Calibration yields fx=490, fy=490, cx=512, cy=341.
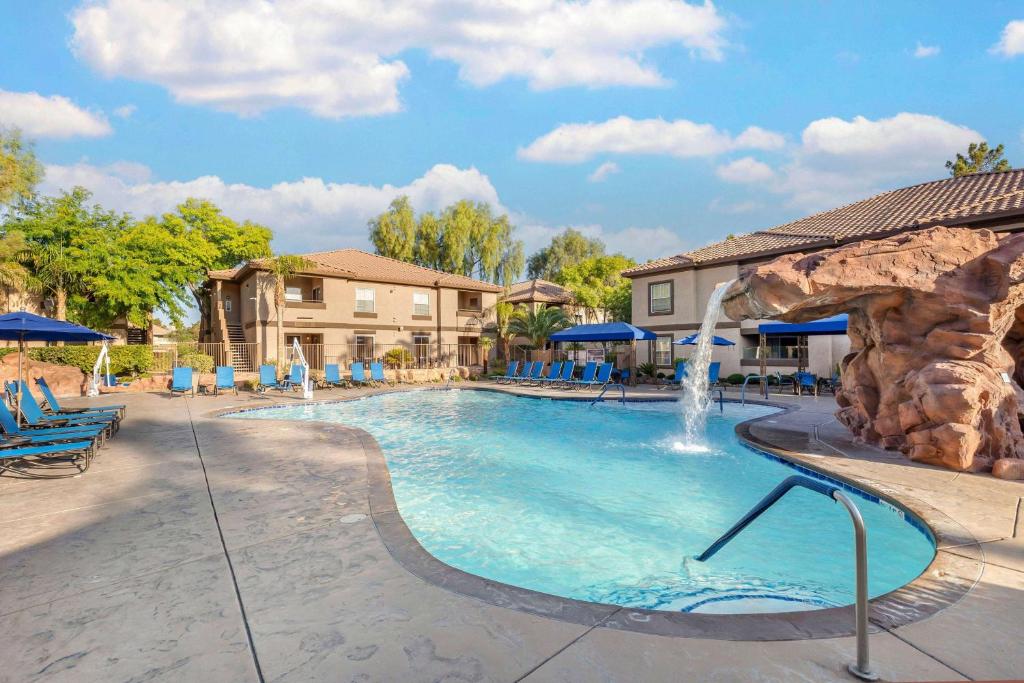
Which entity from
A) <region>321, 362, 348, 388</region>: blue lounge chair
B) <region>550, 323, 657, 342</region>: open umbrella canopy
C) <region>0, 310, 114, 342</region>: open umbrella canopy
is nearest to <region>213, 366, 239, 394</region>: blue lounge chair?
<region>321, 362, 348, 388</region>: blue lounge chair

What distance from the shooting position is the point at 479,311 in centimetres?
3294

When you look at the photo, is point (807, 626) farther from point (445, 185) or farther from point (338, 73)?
point (445, 185)

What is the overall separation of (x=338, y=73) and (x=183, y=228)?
18.7 metres

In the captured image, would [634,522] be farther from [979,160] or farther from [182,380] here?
[979,160]

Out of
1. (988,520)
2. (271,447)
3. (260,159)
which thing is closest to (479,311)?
(260,159)

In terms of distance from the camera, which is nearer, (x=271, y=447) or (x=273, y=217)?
(x=271, y=447)

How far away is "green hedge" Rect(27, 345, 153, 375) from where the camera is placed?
20922 mm

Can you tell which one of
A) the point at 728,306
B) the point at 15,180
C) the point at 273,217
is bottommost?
the point at 728,306

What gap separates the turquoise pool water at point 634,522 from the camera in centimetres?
425

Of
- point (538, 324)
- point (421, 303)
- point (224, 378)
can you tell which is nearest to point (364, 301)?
point (421, 303)

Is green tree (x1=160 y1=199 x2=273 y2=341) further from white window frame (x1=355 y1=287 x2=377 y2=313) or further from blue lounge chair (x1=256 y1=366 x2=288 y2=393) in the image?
blue lounge chair (x1=256 y1=366 x2=288 y2=393)

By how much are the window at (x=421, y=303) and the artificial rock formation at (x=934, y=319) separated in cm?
2444

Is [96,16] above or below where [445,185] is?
below

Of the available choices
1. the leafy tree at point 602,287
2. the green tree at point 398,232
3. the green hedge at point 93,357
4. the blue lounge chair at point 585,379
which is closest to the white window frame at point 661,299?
the leafy tree at point 602,287
